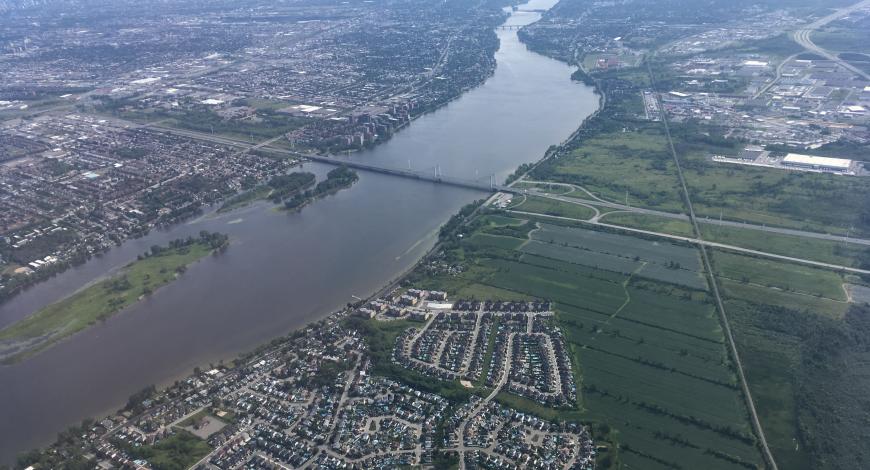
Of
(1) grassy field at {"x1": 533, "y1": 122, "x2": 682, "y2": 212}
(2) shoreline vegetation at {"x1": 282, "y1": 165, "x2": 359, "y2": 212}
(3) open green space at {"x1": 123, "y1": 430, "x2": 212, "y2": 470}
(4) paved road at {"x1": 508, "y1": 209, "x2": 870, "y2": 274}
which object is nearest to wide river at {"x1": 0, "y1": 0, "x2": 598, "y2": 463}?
(2) shoreline vegetation at {"x1": 282, "y1": 165, "x2": 359, "y2": 212}

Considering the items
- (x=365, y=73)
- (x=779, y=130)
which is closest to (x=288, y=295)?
(x=779, y=130)

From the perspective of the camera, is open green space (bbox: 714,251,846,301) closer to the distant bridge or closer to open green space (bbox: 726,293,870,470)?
open green space (bbox: 726,293,870,470)

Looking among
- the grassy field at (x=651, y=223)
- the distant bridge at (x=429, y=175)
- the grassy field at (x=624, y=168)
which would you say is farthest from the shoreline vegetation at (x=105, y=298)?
the grassy field at (x=624, y=168)

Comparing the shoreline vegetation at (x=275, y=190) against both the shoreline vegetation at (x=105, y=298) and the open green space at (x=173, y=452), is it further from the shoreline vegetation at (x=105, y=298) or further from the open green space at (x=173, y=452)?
the open green space at (x=173, y=452)

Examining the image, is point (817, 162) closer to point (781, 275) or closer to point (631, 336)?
point (781, 275)

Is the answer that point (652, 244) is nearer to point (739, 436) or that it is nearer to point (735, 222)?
point (735, 222)

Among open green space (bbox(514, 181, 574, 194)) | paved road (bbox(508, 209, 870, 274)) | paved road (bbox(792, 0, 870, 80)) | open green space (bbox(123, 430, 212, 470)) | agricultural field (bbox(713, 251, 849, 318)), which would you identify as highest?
paved road (bbox(792, 0, 870, 80))
